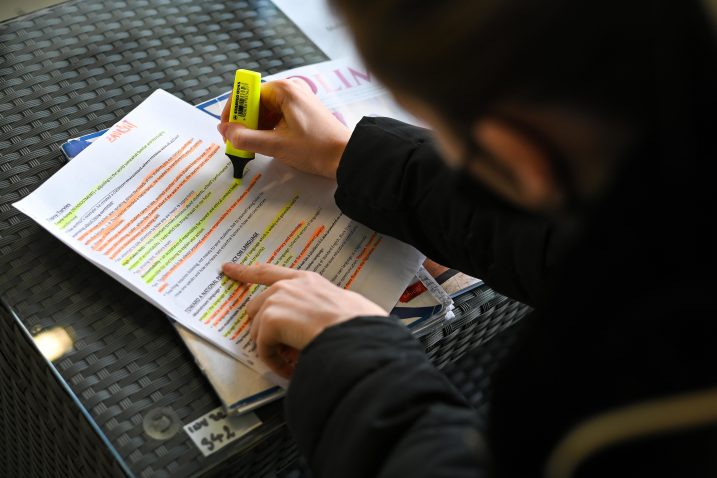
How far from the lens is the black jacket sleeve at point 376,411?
51 centimetres

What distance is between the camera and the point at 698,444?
367 mm

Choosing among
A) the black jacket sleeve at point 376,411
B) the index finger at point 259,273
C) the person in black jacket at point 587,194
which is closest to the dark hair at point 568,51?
the person in black jacket at point 587,194

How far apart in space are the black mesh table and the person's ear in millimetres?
343

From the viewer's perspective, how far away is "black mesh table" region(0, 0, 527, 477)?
62 centimetres

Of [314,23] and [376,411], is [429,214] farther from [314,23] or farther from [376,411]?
[314,23]

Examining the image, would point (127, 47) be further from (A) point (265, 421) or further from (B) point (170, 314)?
(A) point (265, 421)

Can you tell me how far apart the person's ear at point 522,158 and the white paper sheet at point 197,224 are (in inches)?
13.1

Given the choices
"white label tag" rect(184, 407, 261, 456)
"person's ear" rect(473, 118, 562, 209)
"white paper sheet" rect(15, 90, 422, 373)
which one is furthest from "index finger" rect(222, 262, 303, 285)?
"person's ear" rect(473, 118, 562, 209)

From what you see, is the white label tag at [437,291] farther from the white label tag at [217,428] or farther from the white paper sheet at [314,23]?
the white paper sheet at [314,23]

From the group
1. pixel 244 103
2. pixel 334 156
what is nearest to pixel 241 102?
pixel 244 103

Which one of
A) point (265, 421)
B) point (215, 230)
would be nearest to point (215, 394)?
point (265, 421)

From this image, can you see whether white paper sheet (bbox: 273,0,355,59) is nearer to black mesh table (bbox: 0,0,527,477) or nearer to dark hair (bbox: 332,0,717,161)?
black mesh table (bbox: 0,0,527,477)

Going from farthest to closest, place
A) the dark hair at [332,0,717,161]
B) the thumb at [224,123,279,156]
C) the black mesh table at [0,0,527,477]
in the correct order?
the thumb at [224,123,279,156]
the black mesh table at [0,0,527,477]
the dark hair at [332,0,717,161]

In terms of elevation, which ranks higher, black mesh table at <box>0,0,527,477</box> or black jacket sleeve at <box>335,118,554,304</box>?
black jacket sleeve at <box>335,118,554,304</box>
